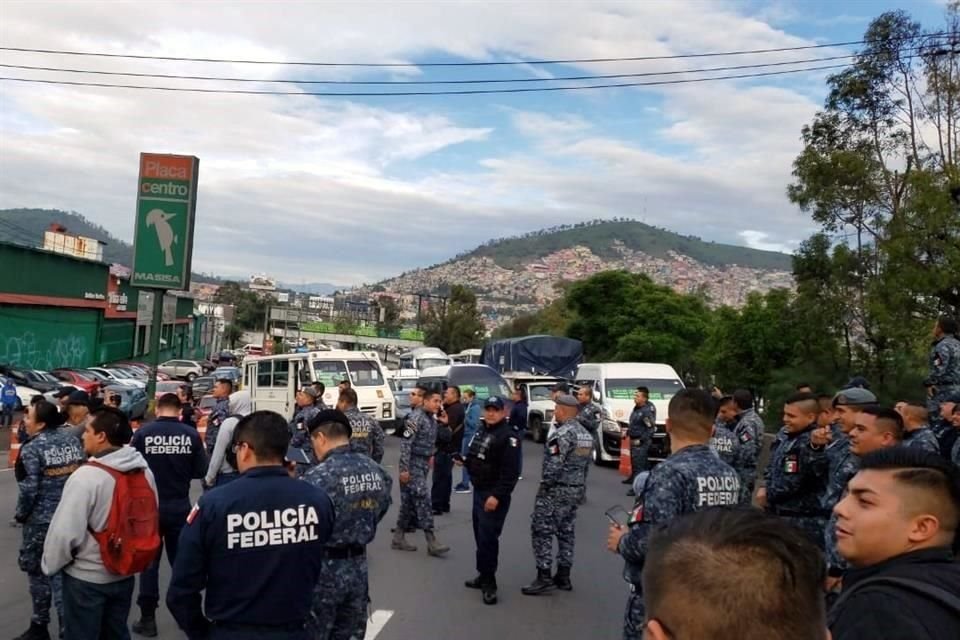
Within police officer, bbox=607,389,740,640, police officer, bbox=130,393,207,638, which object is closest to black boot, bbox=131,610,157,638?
police officer, bbox=130,393,207,638

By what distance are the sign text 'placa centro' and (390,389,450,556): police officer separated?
1155 cm

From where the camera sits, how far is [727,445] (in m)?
9.89

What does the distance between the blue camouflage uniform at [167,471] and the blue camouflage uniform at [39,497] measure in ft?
2.05

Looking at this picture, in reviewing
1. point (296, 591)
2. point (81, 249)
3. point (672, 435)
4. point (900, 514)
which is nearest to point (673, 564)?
point (900, 514)

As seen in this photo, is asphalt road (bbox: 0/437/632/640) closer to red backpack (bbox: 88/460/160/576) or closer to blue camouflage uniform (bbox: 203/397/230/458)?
blue camouflage uniform (bbox: 203/397/230/458)

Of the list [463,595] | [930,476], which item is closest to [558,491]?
[463,595]

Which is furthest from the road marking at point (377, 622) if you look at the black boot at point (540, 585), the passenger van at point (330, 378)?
the passenger van at point (330, 378)

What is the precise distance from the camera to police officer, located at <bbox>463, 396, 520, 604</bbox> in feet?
27.0

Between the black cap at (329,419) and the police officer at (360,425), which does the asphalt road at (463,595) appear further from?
the black cap at (329,419)

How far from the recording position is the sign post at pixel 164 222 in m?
20.4

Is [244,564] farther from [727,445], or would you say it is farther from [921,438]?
[727,445]

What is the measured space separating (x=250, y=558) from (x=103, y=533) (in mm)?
1424

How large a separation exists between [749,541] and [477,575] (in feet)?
Answer: 25.2

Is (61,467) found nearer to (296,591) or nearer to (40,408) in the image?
(40,408)
